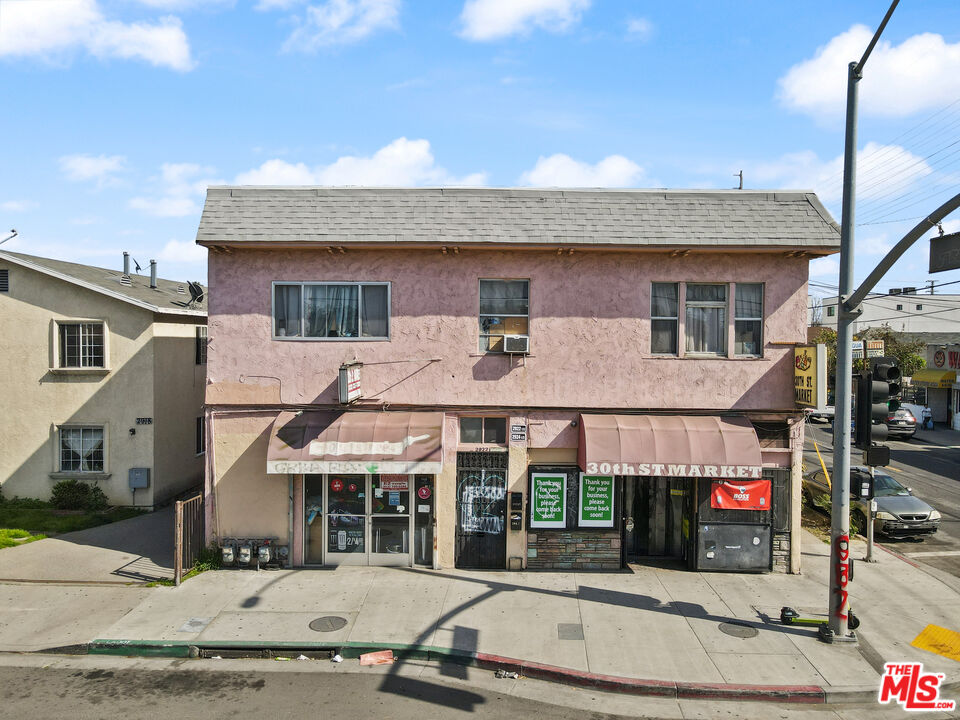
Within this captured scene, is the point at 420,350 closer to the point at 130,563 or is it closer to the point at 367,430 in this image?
the point at 367,430

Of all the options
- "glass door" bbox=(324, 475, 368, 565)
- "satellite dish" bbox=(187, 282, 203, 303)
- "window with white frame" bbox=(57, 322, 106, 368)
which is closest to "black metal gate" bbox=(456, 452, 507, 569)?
"glass door" bbox=(324, 475, 368, 565)

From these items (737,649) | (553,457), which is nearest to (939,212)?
(737,649)

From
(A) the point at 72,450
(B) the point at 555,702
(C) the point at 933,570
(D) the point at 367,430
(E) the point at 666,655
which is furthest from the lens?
(A) the point at 72,450

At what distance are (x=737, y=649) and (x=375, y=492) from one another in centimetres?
682

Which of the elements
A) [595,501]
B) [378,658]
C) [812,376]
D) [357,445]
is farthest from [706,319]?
[378,658]

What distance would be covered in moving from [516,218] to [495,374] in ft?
10.0

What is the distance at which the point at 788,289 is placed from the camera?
12.1m

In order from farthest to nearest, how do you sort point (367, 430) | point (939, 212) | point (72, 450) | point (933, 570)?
point (72, 450) < point (933, 570) < point (367, 430) < point (939, 212)

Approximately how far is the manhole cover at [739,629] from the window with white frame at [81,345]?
15.8 m

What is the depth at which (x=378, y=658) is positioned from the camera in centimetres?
888

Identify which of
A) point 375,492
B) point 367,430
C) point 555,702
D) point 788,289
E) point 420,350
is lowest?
point 555,702

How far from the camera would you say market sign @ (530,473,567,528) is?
1218 cm

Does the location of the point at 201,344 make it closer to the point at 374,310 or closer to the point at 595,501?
the point at 374,310

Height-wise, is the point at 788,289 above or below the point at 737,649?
above
